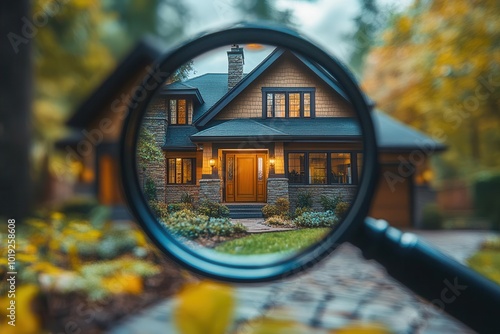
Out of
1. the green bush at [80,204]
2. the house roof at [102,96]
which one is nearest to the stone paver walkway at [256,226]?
the house roof at [102,96]

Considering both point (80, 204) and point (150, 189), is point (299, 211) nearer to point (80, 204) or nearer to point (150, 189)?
point (150, 189)

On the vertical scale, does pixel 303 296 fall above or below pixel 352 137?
below

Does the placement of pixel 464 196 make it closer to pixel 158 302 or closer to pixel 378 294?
pixel 378 294

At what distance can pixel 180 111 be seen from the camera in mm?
422

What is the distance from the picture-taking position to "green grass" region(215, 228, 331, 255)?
1.41 feet

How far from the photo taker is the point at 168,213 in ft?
1.43

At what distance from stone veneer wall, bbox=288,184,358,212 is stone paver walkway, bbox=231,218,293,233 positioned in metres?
0.03

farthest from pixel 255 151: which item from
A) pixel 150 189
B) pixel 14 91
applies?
pixel 14 91

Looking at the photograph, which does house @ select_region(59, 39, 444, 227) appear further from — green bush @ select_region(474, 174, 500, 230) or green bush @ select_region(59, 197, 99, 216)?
green bush @ select_region(59, 197, 99, 216)

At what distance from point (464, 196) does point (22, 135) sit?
106 inches

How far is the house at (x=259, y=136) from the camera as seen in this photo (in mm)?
402

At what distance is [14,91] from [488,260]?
2514 millimetres

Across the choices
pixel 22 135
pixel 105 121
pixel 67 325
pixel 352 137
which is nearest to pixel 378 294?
pixel 67 325

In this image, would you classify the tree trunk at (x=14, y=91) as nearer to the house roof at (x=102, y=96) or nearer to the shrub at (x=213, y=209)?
the house roof at (x=102, y=96)
